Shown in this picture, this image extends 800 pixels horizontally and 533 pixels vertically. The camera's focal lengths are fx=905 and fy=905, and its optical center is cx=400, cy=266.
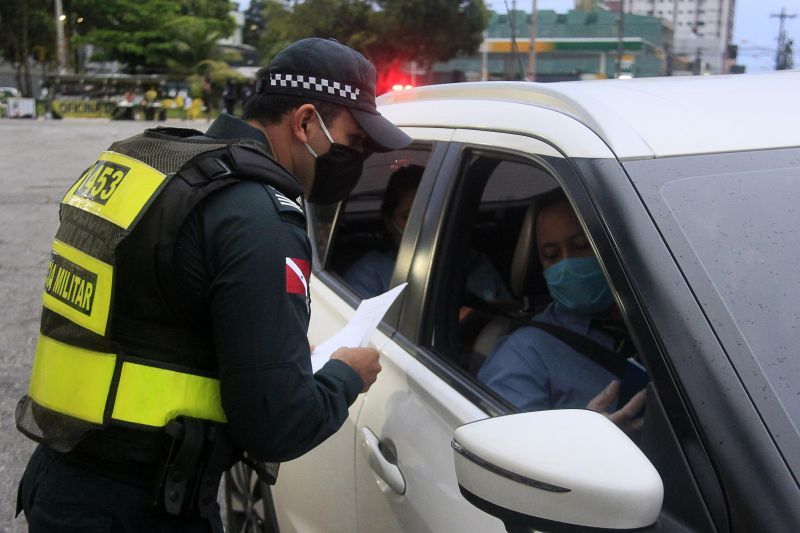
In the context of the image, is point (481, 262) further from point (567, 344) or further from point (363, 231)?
point (567, 344)

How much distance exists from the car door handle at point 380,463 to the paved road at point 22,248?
206cm

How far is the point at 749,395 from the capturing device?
4.34ft

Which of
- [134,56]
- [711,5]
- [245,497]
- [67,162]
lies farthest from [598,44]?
[711,5]

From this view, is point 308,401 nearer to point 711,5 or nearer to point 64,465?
point 64,465

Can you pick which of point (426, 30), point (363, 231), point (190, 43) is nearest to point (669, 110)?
point (363, 231)

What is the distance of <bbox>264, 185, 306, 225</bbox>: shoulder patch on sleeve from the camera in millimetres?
1617

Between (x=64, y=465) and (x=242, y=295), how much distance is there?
581 millimetres

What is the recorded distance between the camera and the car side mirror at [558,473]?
4.03ft

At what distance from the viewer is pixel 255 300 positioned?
156 centimetres

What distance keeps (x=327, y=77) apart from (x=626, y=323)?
857 millimetres

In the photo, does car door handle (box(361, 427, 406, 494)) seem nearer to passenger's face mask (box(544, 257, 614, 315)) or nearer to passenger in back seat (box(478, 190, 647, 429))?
passenger in back seat (box(478, 190, 647, 429))

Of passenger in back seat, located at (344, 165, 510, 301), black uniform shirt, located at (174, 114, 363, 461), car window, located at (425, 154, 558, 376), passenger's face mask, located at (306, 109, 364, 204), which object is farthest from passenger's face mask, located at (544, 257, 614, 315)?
black uniform shirt, located at (174, 114, 363, 461)

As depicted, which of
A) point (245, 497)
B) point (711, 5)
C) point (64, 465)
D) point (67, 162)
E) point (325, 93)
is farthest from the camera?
point (711, 5)

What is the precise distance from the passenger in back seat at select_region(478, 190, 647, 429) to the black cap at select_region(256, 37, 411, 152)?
587 mm
